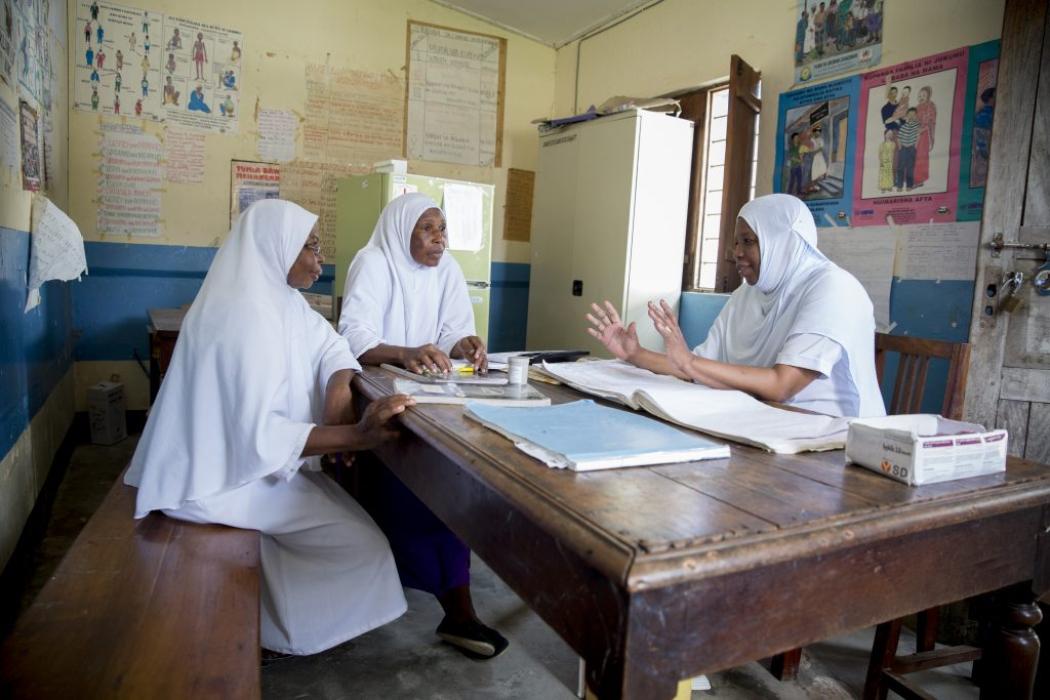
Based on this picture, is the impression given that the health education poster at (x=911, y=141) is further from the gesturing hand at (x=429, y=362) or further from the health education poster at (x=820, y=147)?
the gesturing hand at (x=429, y=362)

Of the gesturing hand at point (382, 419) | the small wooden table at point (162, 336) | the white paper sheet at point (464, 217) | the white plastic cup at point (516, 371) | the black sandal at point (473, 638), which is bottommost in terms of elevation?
the black sandal at point (473, 638)

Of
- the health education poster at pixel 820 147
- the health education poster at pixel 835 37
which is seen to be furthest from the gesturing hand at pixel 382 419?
the health education poster at pixel 835 37

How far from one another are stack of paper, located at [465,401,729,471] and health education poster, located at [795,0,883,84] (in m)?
2.55

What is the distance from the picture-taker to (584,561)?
2.39ft

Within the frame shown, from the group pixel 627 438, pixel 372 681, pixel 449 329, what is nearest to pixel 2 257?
pixel 449 329

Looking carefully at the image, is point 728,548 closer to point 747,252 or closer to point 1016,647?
point 1016,647

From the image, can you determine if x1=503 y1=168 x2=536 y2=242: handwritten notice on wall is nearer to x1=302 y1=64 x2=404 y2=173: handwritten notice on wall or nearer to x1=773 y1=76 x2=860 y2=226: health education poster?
x1=302 y1=64 x2=404 y2=173: handwritten notice on wall

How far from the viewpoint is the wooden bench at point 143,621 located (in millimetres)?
1001

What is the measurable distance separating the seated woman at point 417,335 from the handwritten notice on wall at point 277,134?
252cm

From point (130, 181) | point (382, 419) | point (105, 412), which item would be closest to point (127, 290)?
point (130, 181)

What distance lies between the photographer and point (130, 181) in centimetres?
434

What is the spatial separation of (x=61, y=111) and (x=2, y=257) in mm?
2303

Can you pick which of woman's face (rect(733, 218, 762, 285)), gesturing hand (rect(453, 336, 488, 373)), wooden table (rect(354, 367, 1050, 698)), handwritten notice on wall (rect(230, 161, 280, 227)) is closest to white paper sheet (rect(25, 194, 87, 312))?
gesturing hand (rect(453, 336, 488, 373))

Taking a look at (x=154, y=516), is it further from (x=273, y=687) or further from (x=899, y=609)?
(x=899, y=609)
